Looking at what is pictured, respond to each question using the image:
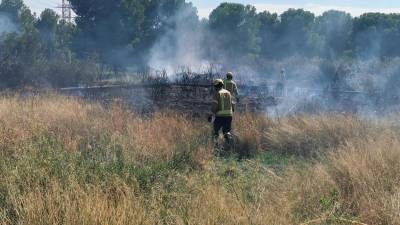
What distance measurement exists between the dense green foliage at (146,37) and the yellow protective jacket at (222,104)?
1406 cm

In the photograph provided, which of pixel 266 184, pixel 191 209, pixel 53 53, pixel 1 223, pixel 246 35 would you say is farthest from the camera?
pixel 246 35

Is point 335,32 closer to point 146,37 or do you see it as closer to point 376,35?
point 376,35

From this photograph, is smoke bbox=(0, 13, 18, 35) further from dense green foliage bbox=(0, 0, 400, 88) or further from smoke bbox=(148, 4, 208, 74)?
smoke bbox=(148, 4, 208, 74)

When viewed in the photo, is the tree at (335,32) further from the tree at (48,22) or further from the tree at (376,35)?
the tree at (48,22)

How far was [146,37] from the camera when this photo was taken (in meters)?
41.0

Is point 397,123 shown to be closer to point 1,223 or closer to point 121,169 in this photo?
point 121,169

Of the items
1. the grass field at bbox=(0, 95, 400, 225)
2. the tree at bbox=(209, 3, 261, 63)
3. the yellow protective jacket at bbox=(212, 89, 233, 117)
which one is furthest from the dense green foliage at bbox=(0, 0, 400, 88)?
the grass field at bbox=(0, 95, 400, 225)

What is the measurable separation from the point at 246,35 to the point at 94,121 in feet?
132

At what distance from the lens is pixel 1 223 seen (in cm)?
380

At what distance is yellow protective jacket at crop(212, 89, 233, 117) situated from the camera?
1024cm

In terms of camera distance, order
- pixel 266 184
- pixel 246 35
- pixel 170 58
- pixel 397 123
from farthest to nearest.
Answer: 1. pixel 246 35
2. pixel 170 58
3. pixel 397 123
4. pixel 266 184

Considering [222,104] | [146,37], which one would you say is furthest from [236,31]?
[222,104]

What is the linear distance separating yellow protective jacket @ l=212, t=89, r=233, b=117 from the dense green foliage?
14064mm

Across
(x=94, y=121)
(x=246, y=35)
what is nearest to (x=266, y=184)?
(x=94, y=121)
